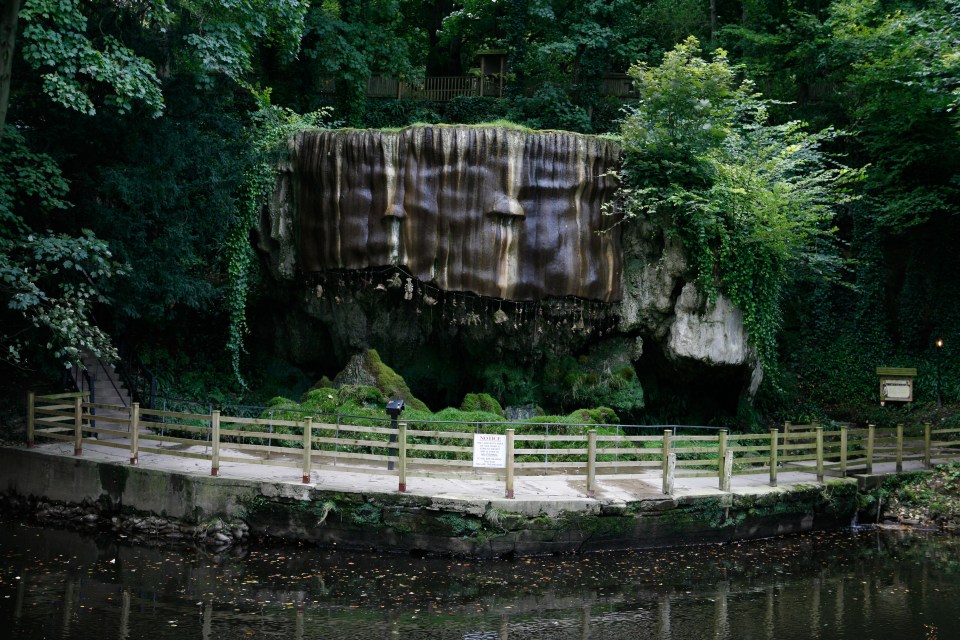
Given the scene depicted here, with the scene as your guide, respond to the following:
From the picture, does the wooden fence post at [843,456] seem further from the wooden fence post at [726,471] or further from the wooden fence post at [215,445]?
the wooden fence post at [215,445]

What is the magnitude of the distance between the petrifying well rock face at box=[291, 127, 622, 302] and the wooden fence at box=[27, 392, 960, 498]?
4242mm

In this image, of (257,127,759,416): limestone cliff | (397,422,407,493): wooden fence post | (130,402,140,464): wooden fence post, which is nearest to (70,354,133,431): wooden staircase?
(130,402,140,464): wooden fence post

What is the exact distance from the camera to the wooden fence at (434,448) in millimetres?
12242

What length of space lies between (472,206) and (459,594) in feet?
32.9

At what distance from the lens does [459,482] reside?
41.7ft

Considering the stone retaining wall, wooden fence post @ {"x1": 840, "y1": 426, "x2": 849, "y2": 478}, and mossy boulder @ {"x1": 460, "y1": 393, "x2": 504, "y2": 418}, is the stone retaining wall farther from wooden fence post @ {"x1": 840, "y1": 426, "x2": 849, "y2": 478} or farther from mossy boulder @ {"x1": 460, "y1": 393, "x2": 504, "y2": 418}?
mossy boulder @ {"x1": 460, "y1": 393, "x2": 504, "y2": 418}

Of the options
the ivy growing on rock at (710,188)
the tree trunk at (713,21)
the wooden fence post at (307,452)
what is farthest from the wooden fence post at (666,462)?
the tree trunk at (713,21)

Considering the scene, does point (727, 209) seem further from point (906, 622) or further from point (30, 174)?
point (30, 174)

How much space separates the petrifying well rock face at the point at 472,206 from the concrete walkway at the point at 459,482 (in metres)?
5.82

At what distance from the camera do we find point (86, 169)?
15.6 meters

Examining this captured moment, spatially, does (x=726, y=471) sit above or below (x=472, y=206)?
below

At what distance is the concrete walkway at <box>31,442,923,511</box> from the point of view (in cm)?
1173

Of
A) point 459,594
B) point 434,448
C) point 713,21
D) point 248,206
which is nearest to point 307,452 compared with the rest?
point 434,448

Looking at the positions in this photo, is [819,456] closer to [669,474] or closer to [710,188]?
[669,474]
